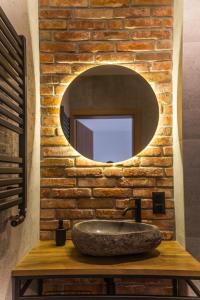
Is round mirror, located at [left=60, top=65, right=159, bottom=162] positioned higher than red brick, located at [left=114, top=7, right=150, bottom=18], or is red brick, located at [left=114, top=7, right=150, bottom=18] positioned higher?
red brick, located at [left=114, top=7, right=150, bottom=18]

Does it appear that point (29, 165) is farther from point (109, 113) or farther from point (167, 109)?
point (167, 109)

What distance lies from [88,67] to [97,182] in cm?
79

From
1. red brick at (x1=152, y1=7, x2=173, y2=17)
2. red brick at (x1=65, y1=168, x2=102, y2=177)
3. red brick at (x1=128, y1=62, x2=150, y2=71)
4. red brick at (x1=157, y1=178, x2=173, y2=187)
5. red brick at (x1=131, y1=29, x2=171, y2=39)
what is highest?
red brick at (x1=152, y1=7, x2=173, y2=17)


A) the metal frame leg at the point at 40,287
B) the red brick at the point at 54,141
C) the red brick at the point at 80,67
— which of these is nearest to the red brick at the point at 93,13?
the red brick at the point at 80,67

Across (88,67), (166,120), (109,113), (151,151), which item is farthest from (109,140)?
(88,67)

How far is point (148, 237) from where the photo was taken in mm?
1498

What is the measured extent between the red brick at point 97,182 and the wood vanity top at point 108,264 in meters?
0.49

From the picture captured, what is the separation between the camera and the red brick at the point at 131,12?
2.06 m

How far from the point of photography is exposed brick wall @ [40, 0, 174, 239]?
2045 millimetres

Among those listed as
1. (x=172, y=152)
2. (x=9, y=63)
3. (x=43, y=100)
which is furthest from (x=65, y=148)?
(x=9, y=63)

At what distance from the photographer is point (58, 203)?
206 cm

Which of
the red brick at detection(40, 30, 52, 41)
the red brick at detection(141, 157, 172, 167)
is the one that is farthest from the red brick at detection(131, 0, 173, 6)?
the red brick at detection(141, 157, 172, 167)

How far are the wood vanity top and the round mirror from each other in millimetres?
690

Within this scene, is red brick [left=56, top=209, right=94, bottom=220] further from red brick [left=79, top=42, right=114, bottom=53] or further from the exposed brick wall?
red brick [left=79, top=42, right=114, bottom=53]
